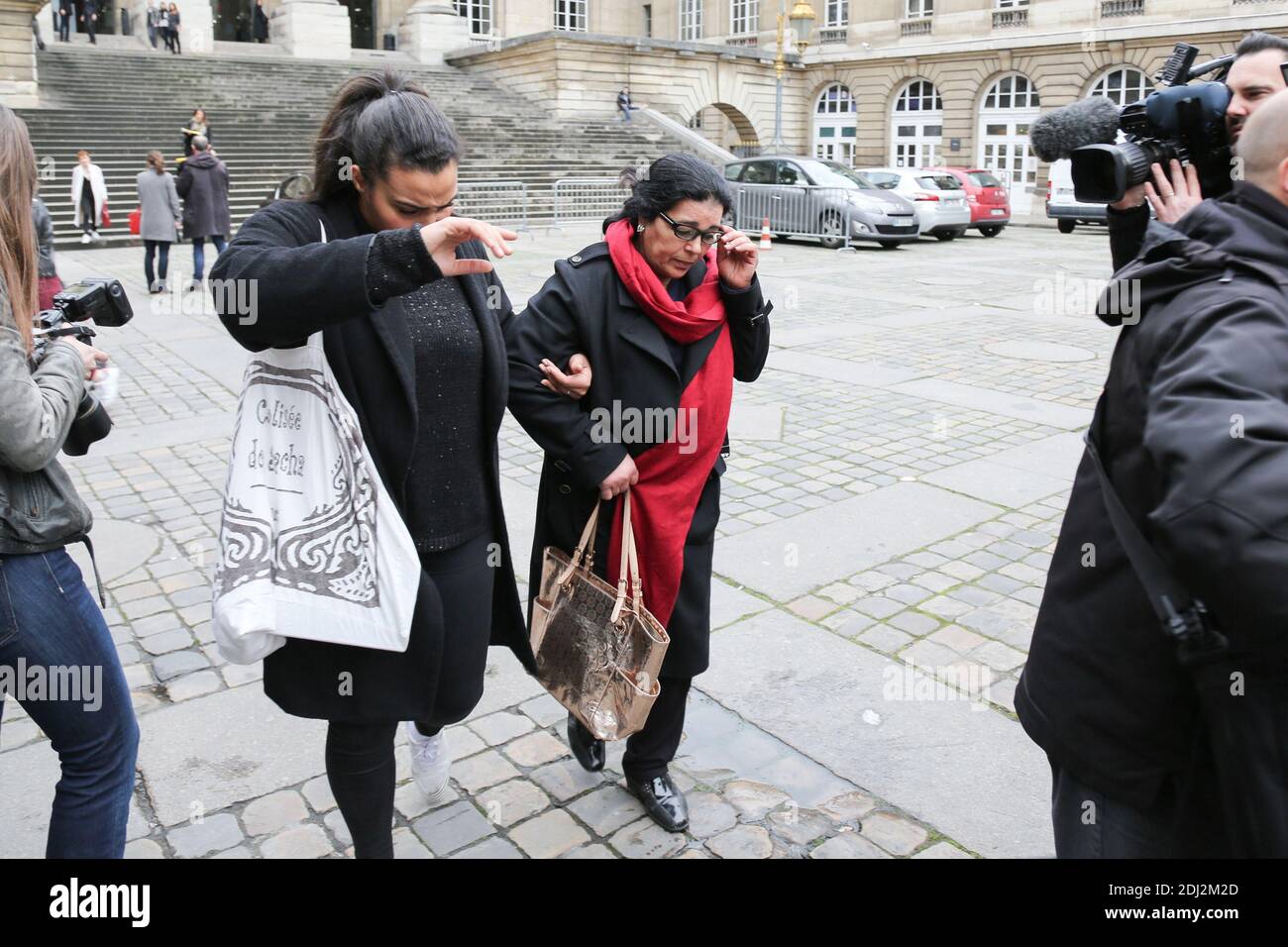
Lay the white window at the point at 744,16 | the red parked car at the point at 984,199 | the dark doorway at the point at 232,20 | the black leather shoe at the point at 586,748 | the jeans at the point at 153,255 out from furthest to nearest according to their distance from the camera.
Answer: the white window at the point at 744,16 → the dark doorway at the point at 232,20 → the red parked car at the point at 984,199 → the jeans at the point at 153,255 → the black leather shoe at the point at 586,748

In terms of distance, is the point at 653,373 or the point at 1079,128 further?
the point at 653,373

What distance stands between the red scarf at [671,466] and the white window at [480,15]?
133 ft

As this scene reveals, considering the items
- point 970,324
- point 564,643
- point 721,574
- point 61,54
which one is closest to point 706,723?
point 564,643

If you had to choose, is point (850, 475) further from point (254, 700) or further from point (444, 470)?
point (444, 470)

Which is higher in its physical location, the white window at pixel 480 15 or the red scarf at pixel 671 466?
the white window at pixel 480 15

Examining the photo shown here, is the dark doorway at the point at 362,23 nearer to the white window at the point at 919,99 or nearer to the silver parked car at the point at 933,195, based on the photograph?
the white window at the point at 919,99

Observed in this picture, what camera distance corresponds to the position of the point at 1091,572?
1.76 meters

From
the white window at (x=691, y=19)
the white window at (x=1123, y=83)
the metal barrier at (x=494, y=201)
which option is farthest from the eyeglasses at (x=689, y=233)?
the white window at (x=691, y=19)

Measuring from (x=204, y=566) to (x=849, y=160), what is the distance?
126 feet

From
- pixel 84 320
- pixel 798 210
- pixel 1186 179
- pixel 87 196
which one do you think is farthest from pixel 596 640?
pixel 798 210

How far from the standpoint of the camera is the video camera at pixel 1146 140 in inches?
84.8

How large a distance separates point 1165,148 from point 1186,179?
0.09 meters

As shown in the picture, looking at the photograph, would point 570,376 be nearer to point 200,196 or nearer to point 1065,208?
point 200,196

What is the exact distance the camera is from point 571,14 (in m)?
44.2
